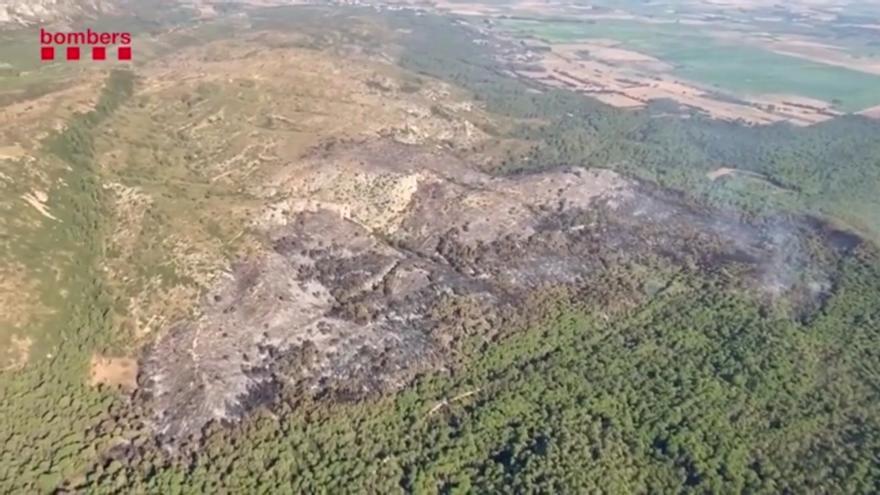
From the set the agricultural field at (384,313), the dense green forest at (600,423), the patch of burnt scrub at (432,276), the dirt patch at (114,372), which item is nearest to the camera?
the dense green forest at (600,423)

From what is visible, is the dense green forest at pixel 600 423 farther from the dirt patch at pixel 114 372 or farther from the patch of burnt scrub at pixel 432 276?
the dirt patch at pixel 114 372

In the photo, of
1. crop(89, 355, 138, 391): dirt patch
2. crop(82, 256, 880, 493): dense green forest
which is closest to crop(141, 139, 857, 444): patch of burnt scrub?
crop(89, 355, 138, 391): dirt patch

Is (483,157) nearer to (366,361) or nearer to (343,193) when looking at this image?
(343,193)

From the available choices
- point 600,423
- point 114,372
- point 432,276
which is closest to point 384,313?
point 432,276

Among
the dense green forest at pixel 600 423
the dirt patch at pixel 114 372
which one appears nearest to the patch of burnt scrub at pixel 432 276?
the dirt patch at pixel 114 372

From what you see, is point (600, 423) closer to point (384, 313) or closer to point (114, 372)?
point (384, 313)

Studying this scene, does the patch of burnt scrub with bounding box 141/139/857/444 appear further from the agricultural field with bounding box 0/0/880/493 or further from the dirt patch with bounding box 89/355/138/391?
the dirt patch with bounding box 89/355/138/391

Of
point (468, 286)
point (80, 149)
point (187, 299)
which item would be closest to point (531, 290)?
point (468, 286)

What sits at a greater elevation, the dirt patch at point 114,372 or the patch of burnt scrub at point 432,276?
the patch of burnt scrub at point 432,276
